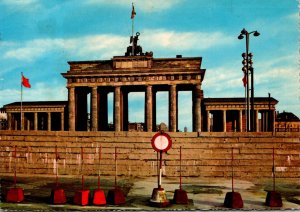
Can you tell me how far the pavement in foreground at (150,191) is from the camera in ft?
33.8

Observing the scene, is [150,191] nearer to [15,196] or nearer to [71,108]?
[15,196]

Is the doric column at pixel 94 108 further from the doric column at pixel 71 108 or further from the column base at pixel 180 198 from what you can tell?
the column base at pixel 180 198

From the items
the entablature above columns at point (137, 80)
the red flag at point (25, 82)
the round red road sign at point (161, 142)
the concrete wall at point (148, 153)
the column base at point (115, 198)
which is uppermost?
the entablature above columns at point (137, 80)

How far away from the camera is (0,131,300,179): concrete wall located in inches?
730

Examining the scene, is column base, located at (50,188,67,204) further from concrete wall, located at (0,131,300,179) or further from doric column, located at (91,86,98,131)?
doric column, located at (91,86,98,131)

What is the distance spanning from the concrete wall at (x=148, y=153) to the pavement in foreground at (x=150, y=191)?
1252 millimetres

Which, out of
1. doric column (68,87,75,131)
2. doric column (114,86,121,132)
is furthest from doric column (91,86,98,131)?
doric column (68,87,75,131)

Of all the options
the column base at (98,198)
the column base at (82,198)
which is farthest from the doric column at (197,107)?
the column base at (82,198)

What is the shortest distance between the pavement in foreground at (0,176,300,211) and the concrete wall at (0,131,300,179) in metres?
1.25

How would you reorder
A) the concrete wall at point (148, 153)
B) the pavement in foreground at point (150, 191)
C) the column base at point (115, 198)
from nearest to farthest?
the pavement in foreground at point (150, 191), the column base at point (115, 198), the concrete wall at point (148, 153)

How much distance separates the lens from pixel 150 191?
526 inches

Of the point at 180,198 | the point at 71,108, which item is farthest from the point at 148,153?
the point at 71,108

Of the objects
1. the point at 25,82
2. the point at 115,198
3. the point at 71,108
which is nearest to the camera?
the point at 115,198

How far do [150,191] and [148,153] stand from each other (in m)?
6.12
